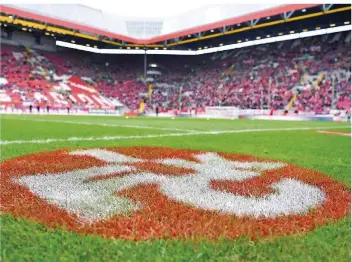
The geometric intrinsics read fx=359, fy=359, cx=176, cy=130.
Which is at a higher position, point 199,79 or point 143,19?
point 143,19

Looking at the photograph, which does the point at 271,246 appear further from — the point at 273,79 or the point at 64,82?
the point at 64,82

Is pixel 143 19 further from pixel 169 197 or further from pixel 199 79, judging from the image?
pixel 169 197

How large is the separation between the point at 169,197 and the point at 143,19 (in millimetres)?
68043

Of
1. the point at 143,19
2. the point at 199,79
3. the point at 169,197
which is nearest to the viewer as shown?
the point at 169,197

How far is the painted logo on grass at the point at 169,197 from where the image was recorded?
7.93 ft

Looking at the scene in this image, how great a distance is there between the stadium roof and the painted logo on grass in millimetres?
39849

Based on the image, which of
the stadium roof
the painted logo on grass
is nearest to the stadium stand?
the stadium roof

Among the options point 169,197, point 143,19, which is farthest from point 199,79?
point 169,197

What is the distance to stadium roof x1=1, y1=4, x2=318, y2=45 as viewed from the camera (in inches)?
1785

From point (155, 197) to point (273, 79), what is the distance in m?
47.5

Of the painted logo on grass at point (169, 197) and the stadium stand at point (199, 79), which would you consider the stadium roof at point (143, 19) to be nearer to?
the stadium stand at point (199, 79)

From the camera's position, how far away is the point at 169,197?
3.25 m

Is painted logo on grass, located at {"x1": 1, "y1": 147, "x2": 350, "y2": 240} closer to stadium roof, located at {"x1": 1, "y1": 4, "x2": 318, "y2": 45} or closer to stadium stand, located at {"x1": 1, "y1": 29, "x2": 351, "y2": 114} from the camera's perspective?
stadium stand, located at {"x1": 1, "y1": 29, "x2": 351, "y2": 114}

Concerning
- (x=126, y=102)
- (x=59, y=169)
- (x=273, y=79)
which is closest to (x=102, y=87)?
(x=126, y=102)
